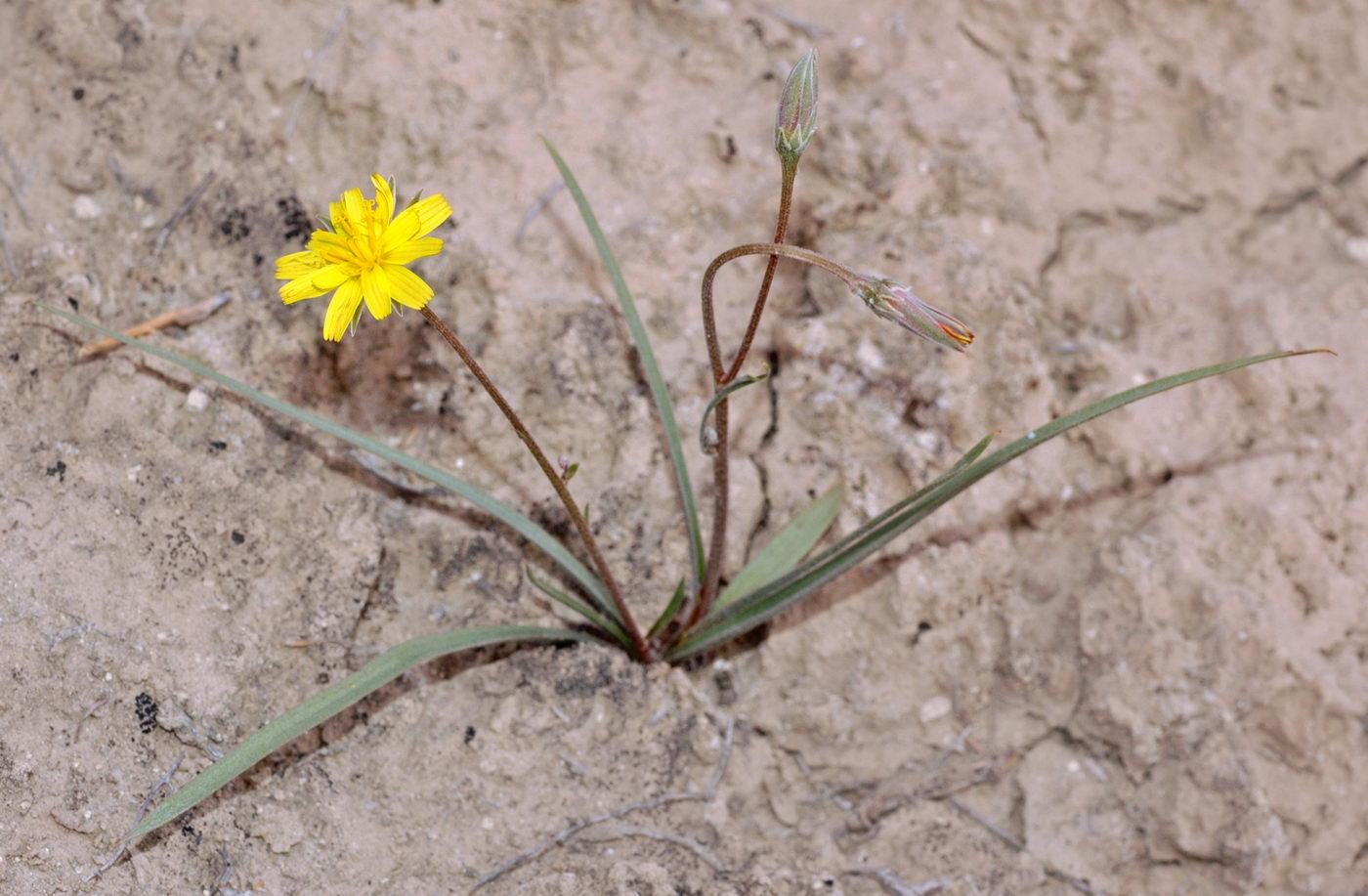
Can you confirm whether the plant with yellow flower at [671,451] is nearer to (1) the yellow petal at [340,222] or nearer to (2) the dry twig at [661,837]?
(1) the yellow petal at [340,222]

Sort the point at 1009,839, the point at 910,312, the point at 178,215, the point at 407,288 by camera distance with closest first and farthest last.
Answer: the point at 910,312 → the point at 407,288 → the point at 1009,839 → the point at 178,215

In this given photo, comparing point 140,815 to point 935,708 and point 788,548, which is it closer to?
point 788,548

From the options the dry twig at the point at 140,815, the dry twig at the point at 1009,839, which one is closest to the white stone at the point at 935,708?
the dry twig at the point at 1009,839

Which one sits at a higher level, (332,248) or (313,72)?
(313,72)

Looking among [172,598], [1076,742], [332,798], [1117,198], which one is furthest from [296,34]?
[1076,742]

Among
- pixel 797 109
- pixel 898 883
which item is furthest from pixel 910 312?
pixel 898 883

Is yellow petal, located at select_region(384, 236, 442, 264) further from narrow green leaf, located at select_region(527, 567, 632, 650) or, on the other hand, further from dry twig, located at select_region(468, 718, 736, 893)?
dry twig, located at select_region(468, 718, 736, 893)

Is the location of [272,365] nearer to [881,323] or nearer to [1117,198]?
[881,323]
